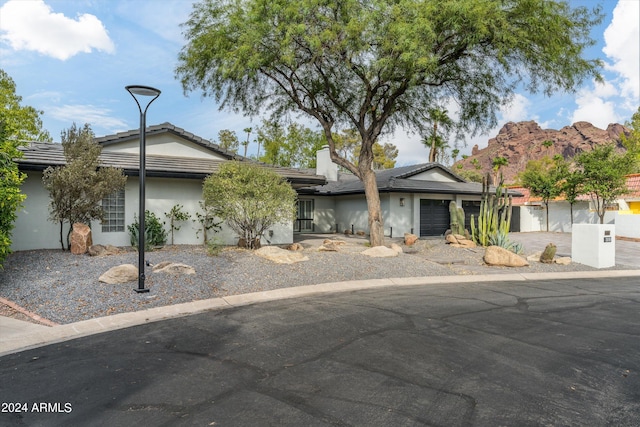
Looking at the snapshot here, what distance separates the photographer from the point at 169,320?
21.8 ft

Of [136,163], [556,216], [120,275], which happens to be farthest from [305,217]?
[556,216]

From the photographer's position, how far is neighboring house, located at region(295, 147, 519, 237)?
74.3 ft

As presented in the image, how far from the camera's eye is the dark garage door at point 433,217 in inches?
929

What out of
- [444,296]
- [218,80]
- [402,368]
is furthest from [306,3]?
[402,368]

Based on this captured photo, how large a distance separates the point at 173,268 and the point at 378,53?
10.1 metres

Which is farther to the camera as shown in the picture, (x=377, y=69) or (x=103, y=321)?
(x=377, y=69)

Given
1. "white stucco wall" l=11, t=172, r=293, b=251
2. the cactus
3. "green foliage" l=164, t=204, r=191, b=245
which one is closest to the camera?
"white stucco wall" l=11, t=172, r=293, b=251

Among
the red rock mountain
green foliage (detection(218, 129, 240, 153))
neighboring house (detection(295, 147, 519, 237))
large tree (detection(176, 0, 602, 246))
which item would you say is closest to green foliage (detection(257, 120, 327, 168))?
green foliage (detection(218, 129, 240, 153))

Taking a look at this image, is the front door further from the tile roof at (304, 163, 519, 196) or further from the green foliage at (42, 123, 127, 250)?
the green foliage at (42, 123, 127, 250)

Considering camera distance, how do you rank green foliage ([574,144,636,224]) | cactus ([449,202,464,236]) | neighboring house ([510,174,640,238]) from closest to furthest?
cactus ([449,202,464,236]) → green foliage ([574,144,636,224]) → neighboring house ([510,174,640,238])

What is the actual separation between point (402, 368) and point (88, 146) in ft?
36.3

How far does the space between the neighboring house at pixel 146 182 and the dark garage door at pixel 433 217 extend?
9.14 metres

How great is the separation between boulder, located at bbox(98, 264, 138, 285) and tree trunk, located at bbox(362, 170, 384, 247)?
32.4 ft

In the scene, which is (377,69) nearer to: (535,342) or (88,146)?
(88,146)
